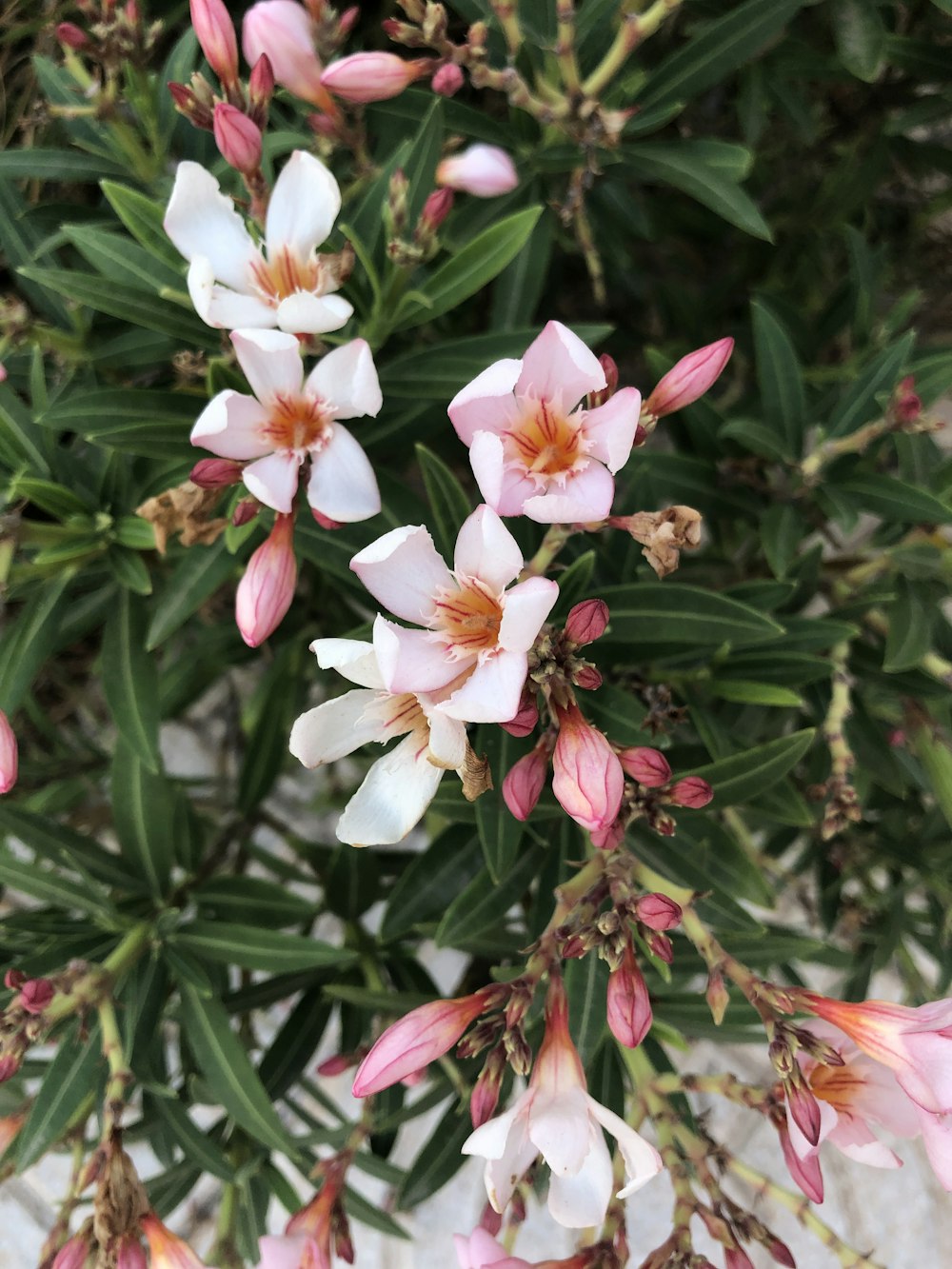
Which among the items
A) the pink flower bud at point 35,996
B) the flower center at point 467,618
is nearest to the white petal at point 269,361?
the flower center at point 467,618

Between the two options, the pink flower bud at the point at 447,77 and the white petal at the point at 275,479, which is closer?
the white petal at the point at 275,479

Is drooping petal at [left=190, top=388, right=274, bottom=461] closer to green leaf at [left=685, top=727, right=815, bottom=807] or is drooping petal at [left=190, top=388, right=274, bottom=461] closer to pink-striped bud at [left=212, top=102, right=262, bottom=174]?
pink-striped bud at [left=212, top=102, right=262, bottom=174]

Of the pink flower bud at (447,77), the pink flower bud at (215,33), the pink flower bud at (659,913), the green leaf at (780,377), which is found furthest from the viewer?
the green leaf at (780,377)

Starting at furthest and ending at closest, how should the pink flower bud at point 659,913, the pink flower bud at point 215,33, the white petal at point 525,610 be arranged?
1. the pink flower bud at point 215,33
2. the pink flower bud at point 659,913
3. the white petal at point 525,610

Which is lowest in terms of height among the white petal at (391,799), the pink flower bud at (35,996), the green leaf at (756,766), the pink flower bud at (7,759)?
the pink flower bud at (35,996)

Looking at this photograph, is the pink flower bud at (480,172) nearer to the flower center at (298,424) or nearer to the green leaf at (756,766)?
the flower center at (298,424)

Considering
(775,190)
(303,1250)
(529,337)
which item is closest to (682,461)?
(529,337)

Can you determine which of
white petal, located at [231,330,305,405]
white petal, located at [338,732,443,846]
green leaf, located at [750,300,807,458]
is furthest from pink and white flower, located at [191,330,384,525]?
green leaf, located at [750,300,807,458]

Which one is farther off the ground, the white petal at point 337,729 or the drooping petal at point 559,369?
the drooping petal at point 559,369
